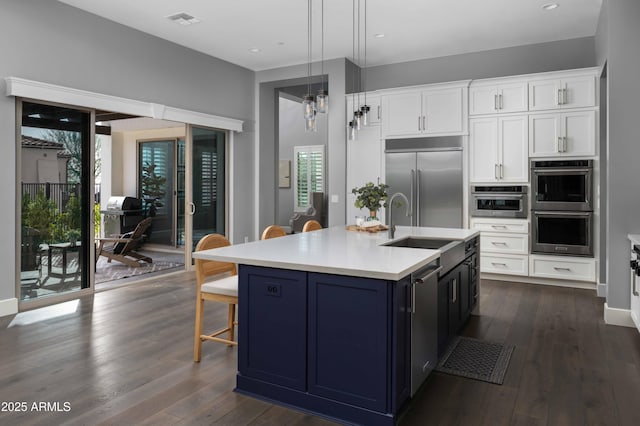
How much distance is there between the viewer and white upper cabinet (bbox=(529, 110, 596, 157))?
527cm

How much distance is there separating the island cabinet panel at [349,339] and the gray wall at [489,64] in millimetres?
5169

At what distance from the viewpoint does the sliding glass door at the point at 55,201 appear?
4492mm

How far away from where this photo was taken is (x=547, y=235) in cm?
549

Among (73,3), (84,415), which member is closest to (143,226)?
(73,3)

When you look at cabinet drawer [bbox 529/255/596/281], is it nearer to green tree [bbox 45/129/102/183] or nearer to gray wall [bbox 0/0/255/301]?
gray wall [bbox 0/0/255/301]

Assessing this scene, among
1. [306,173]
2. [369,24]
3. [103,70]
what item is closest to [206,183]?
[103,70]

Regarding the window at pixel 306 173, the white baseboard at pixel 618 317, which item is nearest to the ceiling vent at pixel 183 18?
the white baseboard at pixel 618 317

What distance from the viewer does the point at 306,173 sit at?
11953 millimetres

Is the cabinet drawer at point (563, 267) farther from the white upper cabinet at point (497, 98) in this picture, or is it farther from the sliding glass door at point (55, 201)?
the sliding glass door at point (55, 201)

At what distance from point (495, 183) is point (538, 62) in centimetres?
179

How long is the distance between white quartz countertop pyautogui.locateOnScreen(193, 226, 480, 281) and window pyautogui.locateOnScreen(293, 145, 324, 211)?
27.2 feet

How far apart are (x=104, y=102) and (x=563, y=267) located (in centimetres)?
565

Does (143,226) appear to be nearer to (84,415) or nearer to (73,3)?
(73,3)

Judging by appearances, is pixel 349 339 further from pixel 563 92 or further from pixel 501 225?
pixel 563 92
